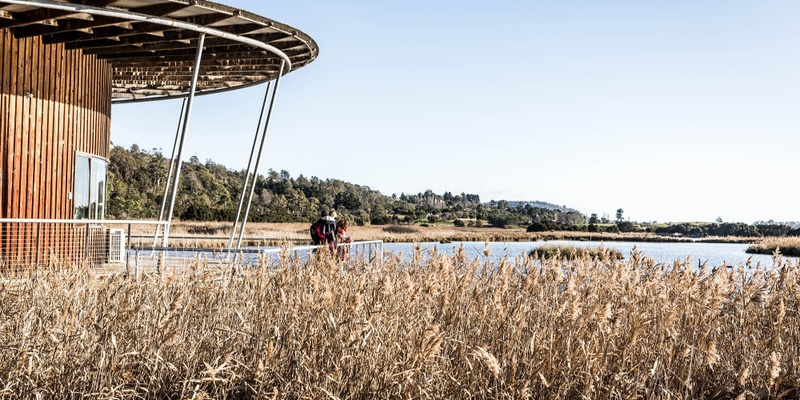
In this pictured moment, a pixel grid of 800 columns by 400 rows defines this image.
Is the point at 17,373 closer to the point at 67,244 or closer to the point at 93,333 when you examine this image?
the point at 93,333

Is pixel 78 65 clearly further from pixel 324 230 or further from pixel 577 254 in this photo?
pixel 577 254

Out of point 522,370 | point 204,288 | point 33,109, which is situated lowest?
point 522,370

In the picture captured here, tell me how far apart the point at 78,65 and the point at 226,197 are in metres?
58.8

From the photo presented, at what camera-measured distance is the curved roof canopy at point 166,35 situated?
444 inches

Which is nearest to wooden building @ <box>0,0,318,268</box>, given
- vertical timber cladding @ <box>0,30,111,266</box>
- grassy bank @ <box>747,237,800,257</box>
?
vertical timber cladding @ <box>0,30,111,266</box>

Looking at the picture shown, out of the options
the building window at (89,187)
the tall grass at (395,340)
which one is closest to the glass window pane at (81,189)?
the building window at (89,187)

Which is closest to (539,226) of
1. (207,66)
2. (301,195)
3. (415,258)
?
(301,195)

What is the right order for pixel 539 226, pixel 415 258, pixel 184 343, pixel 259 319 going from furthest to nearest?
pixel 539 226, pixel 415 258, pixel 259 319, pixel 184 343

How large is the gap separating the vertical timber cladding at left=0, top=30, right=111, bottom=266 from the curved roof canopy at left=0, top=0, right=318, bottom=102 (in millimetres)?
344

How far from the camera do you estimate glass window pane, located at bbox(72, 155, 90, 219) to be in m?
14.4

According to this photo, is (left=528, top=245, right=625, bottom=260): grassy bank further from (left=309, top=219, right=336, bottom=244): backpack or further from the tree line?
the tree line

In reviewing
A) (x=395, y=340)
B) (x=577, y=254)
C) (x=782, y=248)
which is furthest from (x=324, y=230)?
(x=782, y=248)

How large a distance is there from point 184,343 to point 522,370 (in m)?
2.24

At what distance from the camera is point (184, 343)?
206 inches
